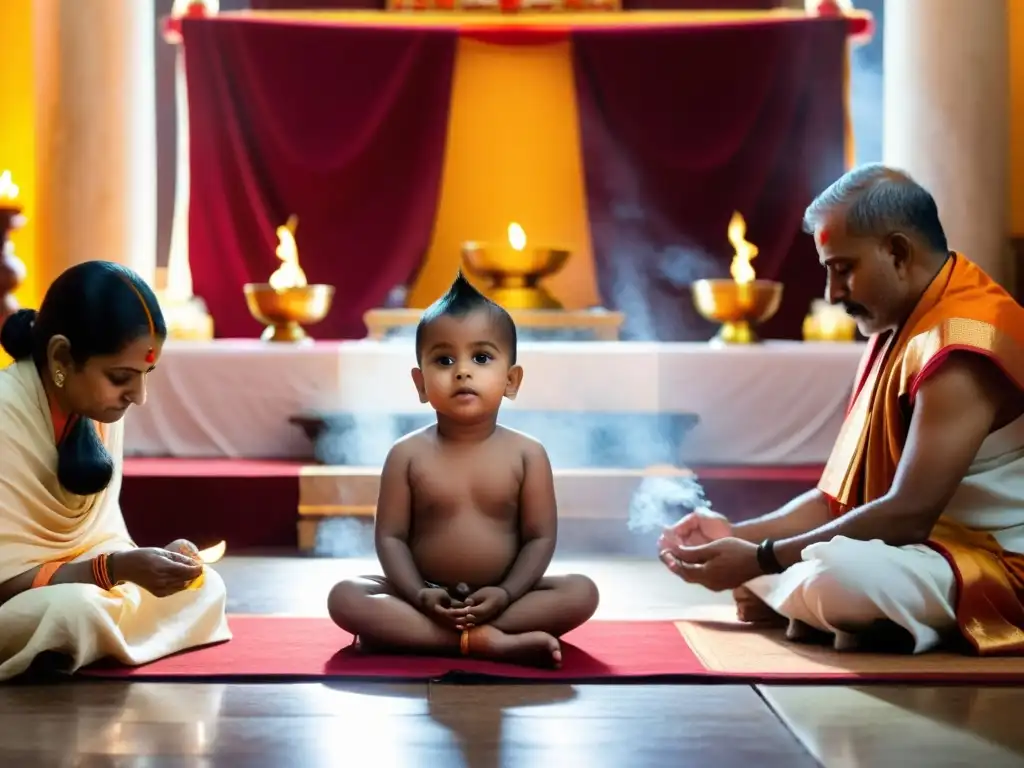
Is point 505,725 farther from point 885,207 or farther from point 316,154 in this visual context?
point 316,154

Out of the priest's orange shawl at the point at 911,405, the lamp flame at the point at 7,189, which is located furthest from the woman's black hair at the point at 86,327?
the lamp flame at the point at 7,189

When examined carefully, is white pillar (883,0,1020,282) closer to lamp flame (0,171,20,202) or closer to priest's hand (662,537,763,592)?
priest's hand (662,537,763,592)

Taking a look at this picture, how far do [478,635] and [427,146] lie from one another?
4.77 meters

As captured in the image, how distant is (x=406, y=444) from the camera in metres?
2.78

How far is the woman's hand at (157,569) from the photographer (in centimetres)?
241

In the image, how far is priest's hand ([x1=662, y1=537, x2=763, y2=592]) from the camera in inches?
113

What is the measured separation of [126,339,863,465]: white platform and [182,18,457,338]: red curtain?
1851mm

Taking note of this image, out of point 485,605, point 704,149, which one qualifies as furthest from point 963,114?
point 485,605

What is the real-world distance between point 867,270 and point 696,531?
72 cm

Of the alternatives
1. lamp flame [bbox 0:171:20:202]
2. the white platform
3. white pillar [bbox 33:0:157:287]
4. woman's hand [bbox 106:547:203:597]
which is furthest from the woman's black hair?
white pillar [bbox 33:0:157:287]

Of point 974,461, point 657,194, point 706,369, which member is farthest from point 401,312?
point 974,461

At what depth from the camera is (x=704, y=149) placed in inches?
272

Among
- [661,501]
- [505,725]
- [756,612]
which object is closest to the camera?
[505,725]

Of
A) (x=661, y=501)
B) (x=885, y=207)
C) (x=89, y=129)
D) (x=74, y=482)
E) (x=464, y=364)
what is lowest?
(x=661, y=501)
